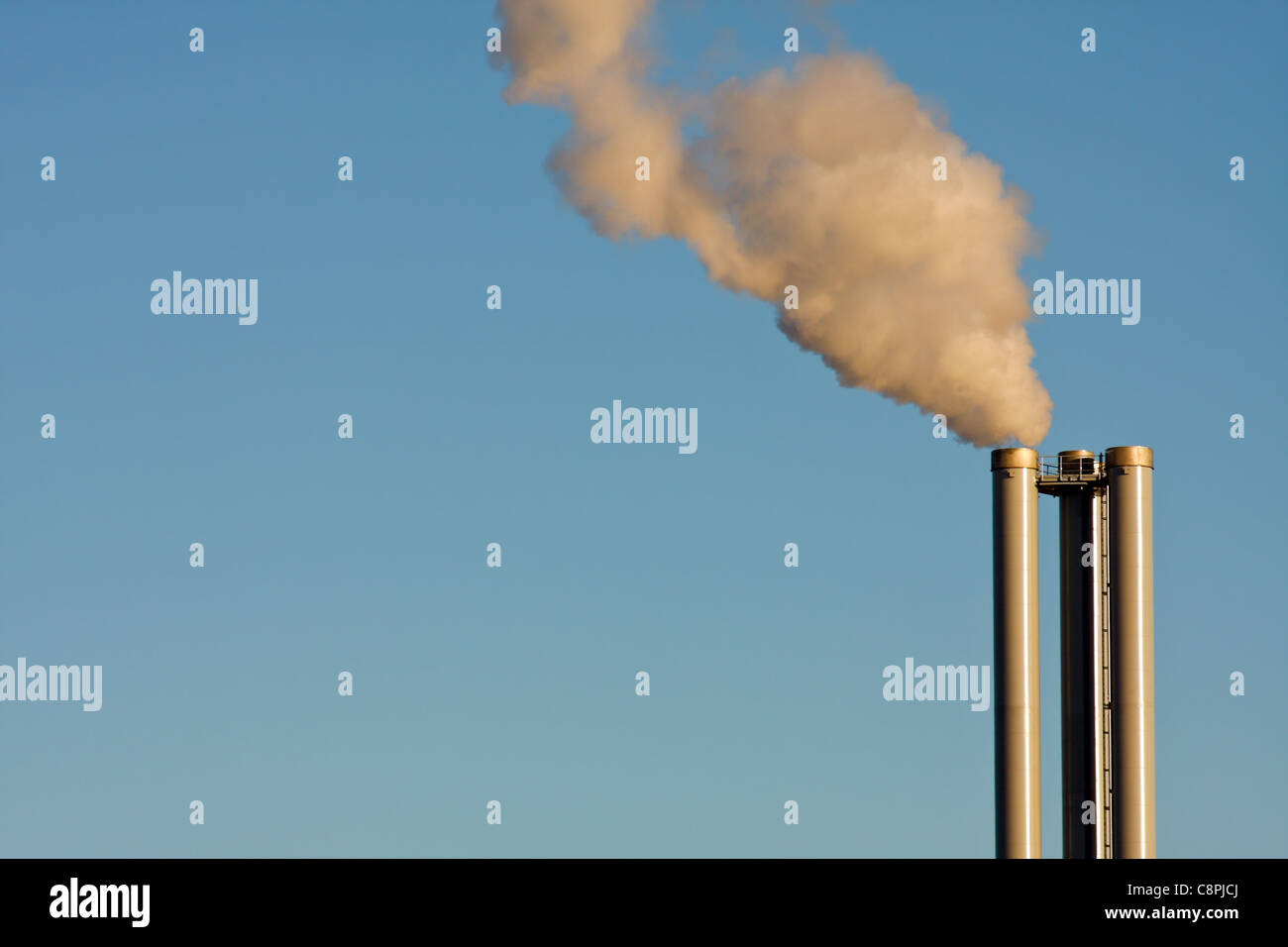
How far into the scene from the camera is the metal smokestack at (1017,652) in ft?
222

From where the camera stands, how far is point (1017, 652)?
6844 cm

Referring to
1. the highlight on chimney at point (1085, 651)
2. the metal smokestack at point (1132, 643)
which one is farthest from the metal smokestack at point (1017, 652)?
the metal smokestack at point (1132, 643)

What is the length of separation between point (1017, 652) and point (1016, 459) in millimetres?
5830

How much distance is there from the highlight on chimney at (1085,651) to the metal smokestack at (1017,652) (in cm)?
3

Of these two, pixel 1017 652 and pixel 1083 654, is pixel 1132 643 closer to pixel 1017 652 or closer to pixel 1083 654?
pixel 1083 654

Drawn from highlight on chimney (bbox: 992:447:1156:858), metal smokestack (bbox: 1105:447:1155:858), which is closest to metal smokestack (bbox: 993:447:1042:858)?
highlight on chimney (bbox: 992:447:1156:858)

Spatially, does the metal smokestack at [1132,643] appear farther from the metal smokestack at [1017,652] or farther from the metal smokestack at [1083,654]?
the metal smokestack at [1017,652]

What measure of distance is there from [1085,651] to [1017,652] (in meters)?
2.22

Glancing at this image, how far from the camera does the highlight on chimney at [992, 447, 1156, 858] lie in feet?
222

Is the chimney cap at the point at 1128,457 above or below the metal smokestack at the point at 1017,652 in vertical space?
above

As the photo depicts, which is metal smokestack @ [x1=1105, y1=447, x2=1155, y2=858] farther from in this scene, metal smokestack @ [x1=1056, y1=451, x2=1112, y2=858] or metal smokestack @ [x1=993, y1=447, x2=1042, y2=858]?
metal smokestack @ [x1=993, y1=447, x2=1042, y2=858]

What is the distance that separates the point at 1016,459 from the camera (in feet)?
229
